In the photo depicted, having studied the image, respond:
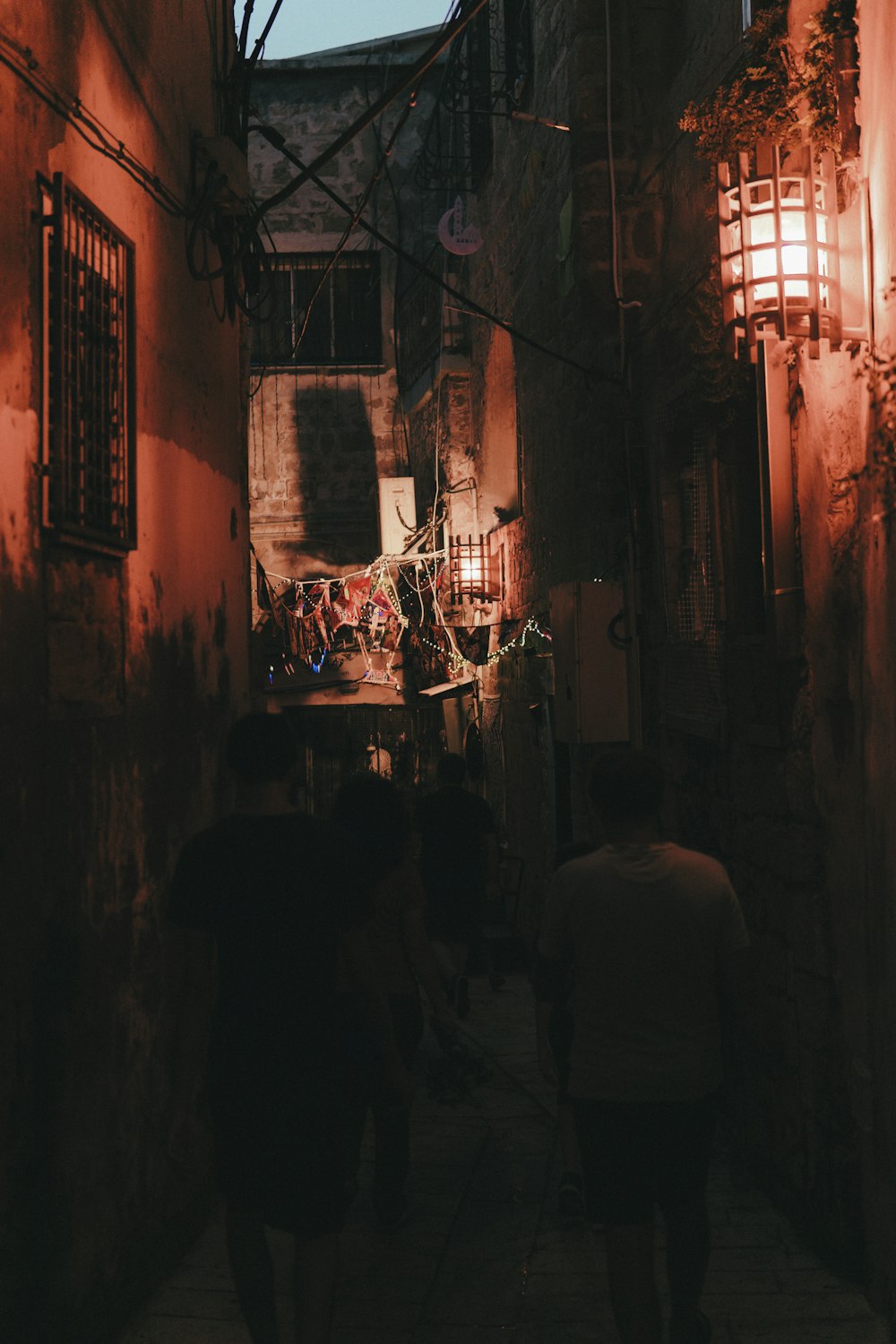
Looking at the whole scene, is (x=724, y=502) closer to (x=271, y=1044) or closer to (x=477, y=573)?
(x=271, y=1044)

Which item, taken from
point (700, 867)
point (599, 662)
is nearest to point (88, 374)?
point (700, 867)

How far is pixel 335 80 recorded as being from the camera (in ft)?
58.2

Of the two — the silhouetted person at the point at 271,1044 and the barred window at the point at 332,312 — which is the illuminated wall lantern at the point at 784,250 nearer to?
the silhouetted person at the point at 271,1044

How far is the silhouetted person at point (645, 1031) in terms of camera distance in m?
3.34

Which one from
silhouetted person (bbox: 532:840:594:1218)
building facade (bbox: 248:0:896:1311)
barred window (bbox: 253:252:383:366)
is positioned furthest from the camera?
barred window (bbox: 253:252:383:366)

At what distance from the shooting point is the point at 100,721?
4.10 m

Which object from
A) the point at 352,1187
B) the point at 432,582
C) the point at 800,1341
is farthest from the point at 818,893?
the point at 432,582

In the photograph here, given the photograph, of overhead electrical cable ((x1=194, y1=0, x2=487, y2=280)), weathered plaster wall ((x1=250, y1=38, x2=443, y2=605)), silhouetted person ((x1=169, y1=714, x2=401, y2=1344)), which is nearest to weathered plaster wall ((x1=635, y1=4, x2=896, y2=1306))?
silhouetted person ((x1=169, y1=714, x2=401, y2=1344))

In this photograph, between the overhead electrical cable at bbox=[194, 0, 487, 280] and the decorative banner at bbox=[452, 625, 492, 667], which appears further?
the decorative banner at bbox=[452, 625, 492, 667]

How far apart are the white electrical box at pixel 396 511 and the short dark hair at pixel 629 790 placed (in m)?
12.9

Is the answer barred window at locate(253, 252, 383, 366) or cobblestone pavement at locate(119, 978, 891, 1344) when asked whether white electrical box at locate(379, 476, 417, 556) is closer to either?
barred window at locate(253, 252, 383, 366)

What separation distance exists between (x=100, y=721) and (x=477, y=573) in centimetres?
909

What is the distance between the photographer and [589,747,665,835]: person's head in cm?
346

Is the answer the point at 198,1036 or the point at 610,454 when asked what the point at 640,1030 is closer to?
the point at 198,1036
